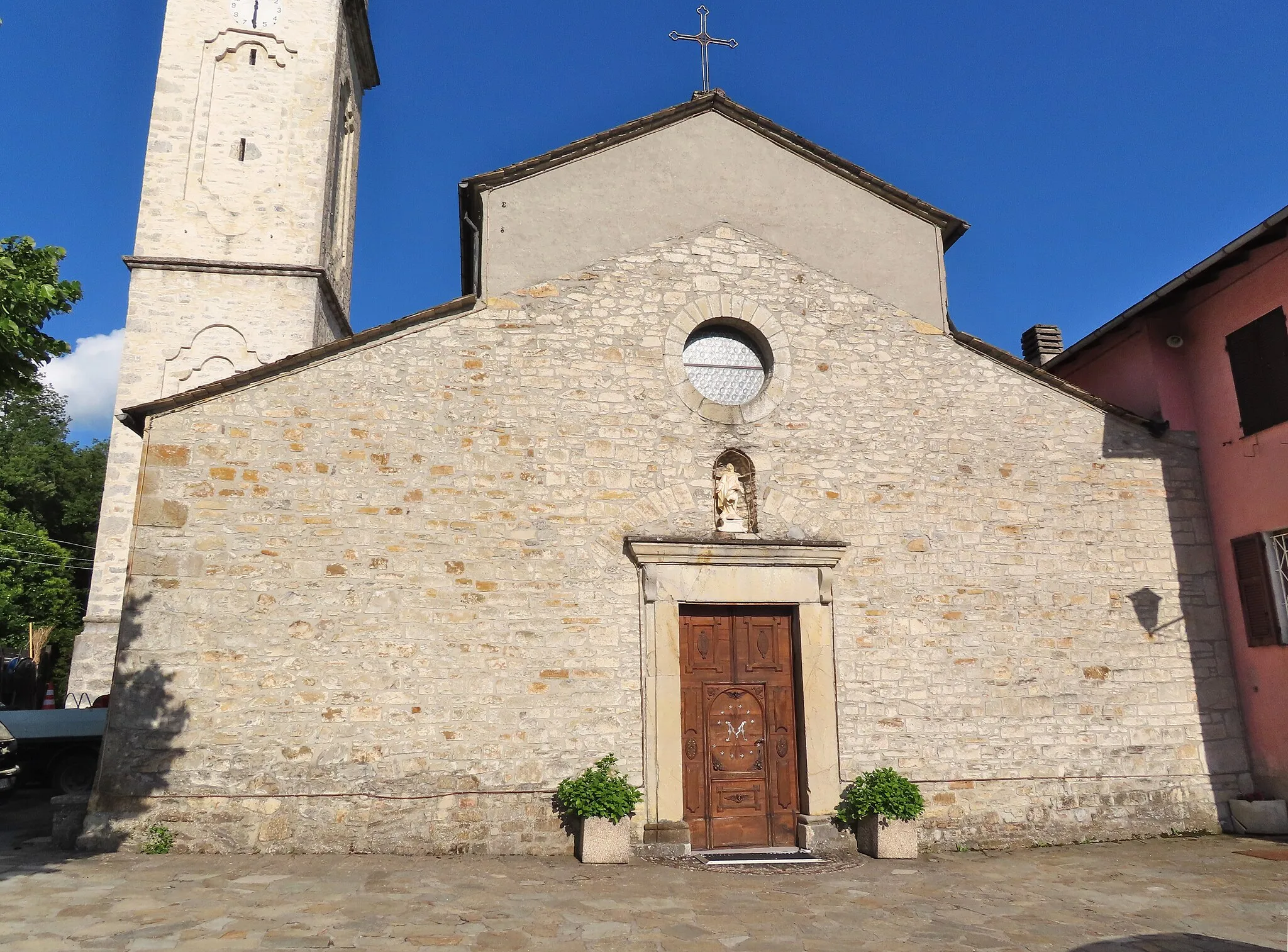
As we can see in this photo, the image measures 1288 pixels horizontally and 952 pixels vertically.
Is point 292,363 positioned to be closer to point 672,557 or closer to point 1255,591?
point 672,557

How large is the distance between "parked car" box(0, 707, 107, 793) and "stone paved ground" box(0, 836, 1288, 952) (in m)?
3.66

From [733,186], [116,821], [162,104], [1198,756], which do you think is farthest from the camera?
[162,104]

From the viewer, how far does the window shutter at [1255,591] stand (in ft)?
27.7

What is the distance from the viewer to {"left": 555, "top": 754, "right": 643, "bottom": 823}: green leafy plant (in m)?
7.07

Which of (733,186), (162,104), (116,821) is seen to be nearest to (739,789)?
(116,821)

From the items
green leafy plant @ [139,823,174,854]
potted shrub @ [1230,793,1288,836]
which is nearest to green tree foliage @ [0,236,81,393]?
green leafy plant @ [139,823,174,854]

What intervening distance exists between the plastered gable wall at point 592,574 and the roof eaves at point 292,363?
0.10 m

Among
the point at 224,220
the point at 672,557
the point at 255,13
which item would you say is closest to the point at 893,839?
the point at 672,557

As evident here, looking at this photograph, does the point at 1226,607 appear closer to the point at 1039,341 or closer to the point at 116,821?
the point at 1039,341

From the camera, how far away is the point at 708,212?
9188 millimetres

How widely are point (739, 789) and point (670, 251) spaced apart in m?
5.40

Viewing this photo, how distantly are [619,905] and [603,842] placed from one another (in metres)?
1.36

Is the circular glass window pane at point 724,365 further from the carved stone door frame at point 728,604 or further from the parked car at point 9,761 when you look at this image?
the parked car at point 9,761

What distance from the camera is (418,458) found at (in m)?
7.78
